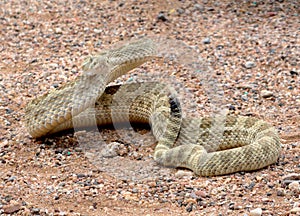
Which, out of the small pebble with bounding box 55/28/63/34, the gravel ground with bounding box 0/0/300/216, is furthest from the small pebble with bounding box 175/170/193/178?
the small pebble with bounding box 55/28/63/34

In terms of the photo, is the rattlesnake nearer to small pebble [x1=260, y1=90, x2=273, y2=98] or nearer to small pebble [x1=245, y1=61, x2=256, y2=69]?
small pebble [x1=260, y1=90, x2=273, y2=98]

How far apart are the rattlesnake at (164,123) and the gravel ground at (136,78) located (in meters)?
0.16

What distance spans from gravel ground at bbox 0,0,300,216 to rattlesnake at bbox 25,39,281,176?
158mm

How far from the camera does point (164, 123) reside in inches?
301

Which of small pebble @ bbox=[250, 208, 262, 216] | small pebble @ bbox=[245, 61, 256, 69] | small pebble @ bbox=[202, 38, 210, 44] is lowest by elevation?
small pebble @ bbox=[250, 208, 262, 216]

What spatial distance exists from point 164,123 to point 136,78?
2.32 m

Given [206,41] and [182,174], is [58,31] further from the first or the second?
[182,174]

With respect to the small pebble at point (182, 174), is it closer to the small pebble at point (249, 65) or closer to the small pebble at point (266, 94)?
the small pebble at point (266, 94)

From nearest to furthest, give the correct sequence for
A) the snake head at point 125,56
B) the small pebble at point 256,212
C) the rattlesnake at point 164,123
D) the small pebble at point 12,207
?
the small pebble at point 256,212 < the small pebble at point 12,207 < the rattlesnake at point 164,123 < the snake head at point 125,56

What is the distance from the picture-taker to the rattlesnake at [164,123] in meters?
6.76

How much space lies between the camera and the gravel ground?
6273mm

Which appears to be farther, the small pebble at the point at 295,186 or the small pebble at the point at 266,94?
the small pebble at the point at 266,94

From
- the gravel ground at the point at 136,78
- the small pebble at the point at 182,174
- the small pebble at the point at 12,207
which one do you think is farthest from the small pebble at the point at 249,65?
the small pebble at the point at 12,207

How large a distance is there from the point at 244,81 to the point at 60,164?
11.5ft
